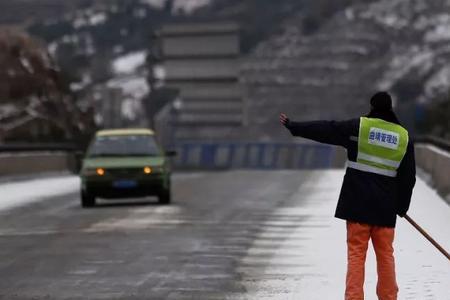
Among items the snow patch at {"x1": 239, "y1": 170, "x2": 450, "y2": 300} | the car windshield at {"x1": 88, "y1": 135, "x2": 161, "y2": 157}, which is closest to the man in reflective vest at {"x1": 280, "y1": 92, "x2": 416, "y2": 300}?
the snow patch at {"x1": 239, "y1": 170, "x2": 450, "y2": 300}

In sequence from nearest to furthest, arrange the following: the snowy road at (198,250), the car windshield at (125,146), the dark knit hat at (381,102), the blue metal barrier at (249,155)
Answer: the dark knit hat at (381,102), the snowy road at (198,250), the car windshield at (125,146), the blue metal barrier at (249,155)

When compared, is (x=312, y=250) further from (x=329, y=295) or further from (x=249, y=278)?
(x=329, y=295)

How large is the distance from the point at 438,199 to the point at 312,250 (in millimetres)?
9359

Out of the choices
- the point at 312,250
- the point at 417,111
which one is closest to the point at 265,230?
the point at 312,250

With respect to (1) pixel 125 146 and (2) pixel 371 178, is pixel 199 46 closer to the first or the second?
(1) pixel 125 146

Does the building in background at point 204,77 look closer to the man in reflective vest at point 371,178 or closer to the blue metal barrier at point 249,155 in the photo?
the blue metal barrier at point 249,155

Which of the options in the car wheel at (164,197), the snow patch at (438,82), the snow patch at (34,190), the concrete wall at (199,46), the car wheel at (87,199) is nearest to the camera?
the car wheel at (87,199)

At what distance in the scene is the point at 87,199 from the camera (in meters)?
23.4

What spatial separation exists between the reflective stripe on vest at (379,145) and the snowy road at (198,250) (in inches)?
66.5

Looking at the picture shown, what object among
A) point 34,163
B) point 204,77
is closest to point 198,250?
point 34,163

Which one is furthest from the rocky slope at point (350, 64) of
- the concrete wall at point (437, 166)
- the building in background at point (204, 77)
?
the concrete wall at point (437, 166)

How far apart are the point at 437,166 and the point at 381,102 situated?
58.8 ft

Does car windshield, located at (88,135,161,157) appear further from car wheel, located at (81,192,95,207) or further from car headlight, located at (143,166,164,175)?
car wheel, located at (81,192,95,207)

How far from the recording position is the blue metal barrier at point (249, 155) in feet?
249
